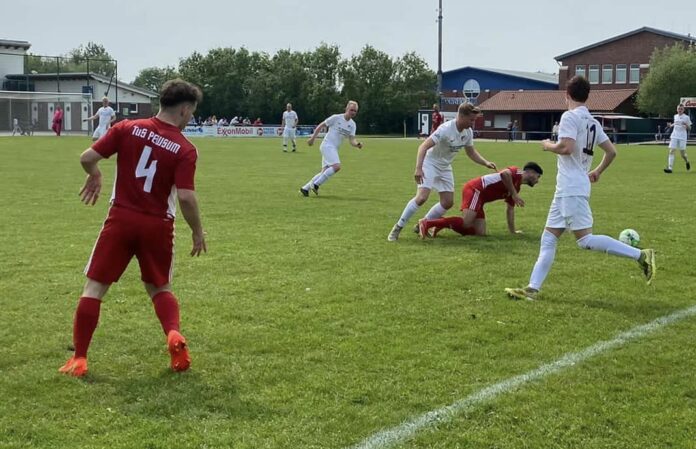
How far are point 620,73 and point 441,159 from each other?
7947 centimetres

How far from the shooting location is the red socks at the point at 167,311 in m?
5.35

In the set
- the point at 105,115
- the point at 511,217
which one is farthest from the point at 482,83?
the point at 511,217

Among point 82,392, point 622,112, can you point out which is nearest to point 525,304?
point 82,392

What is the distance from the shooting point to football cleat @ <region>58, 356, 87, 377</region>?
5105mm

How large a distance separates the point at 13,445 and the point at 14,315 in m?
2.73

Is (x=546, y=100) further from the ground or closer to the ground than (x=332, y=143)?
further from the ground

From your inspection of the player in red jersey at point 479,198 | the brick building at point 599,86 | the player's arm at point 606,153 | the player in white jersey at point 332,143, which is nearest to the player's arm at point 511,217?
the player in red jersey at point 479,198

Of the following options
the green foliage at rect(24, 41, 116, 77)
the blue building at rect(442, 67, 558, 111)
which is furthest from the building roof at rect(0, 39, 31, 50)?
the blue building at rect(442, 67, 558, 111)

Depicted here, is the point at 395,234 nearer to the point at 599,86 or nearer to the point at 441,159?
the point at 441,159

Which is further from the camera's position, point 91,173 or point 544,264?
point 544,264

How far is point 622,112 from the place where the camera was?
79.8 m

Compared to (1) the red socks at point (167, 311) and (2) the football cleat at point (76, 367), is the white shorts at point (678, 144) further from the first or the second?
(2) the football cleat at point (76, 367)

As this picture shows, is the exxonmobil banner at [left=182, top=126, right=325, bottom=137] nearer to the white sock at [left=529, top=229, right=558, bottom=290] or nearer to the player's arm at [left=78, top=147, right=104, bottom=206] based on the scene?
the white sock at [left=529, top=229, right=558, bottom=290]

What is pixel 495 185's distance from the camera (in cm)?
1098
